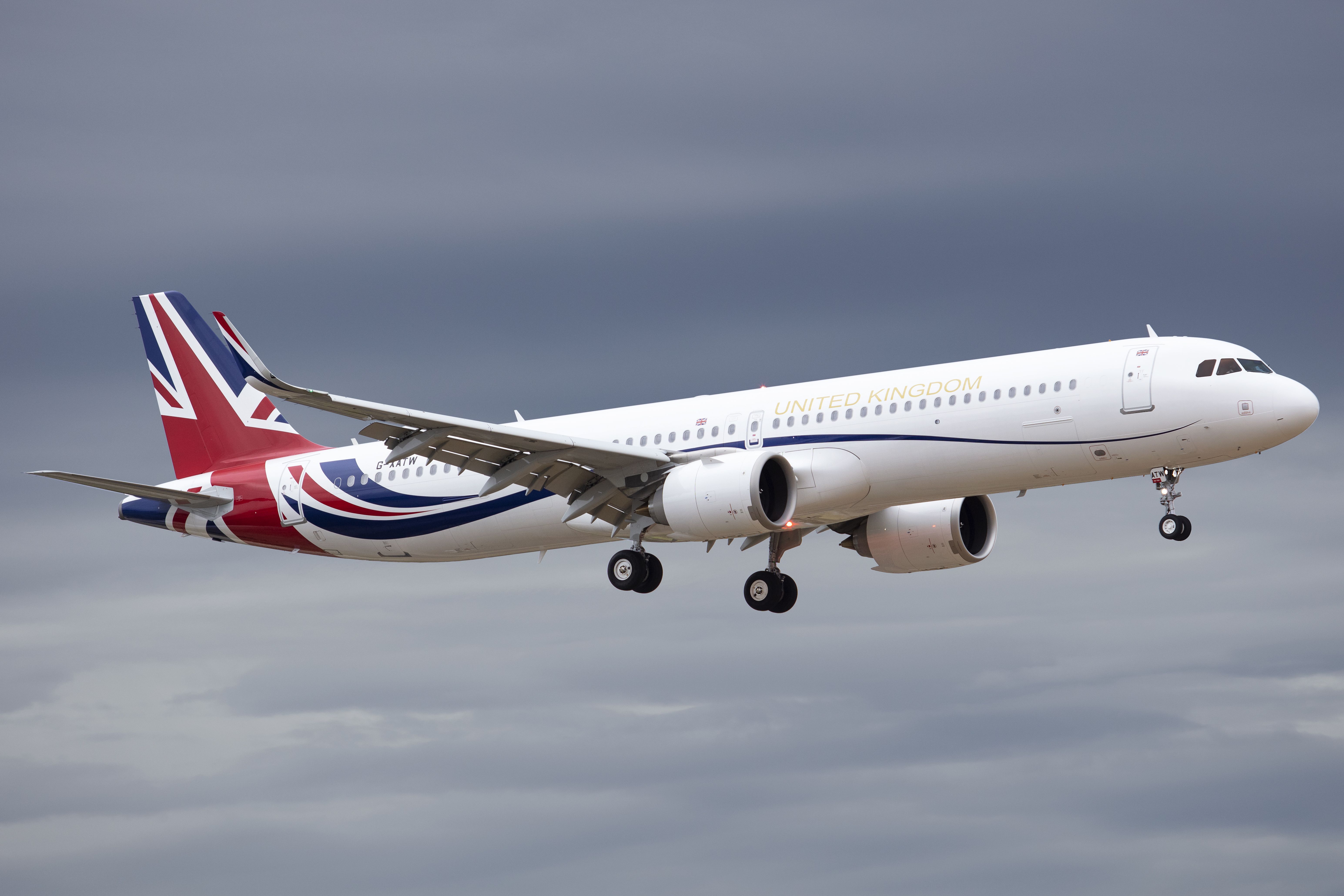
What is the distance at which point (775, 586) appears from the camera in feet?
159

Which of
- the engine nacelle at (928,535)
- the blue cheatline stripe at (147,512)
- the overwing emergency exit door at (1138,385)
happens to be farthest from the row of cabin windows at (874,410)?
the blue cheatline stripe at (147,512)

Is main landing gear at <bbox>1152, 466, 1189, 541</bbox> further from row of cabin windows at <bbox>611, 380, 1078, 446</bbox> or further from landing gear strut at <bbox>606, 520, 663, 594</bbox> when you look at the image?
landing gear strut at <bbox>606, 520, 663, 594</bbox>

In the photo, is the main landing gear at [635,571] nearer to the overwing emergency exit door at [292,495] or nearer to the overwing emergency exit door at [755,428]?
the overwing emergency exit door at [755,428]

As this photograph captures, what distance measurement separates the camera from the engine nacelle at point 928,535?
157ft

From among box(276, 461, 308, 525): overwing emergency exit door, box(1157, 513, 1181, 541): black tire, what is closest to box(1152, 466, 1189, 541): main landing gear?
box(1157, 513, 1181, 541): black tire

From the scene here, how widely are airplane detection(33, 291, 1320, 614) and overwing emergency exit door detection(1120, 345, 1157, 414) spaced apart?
0.14 ft

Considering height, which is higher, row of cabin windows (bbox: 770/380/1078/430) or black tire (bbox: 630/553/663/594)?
row of cabin windows (bbox: 770/380/1078/430)

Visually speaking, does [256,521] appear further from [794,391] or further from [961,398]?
[961,398]

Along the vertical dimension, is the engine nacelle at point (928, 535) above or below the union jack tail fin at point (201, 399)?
below

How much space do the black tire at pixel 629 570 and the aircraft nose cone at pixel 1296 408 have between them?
16369 mm

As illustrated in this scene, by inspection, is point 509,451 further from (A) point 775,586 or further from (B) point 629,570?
(A) point 775,586

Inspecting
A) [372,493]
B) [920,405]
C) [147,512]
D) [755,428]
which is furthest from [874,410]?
[147,512]

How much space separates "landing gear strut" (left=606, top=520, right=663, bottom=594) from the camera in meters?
44.5

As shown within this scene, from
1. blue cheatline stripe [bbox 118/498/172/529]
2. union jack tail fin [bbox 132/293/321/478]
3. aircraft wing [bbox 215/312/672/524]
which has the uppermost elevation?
union jack tail fin [bbox 132/293/321/478]
